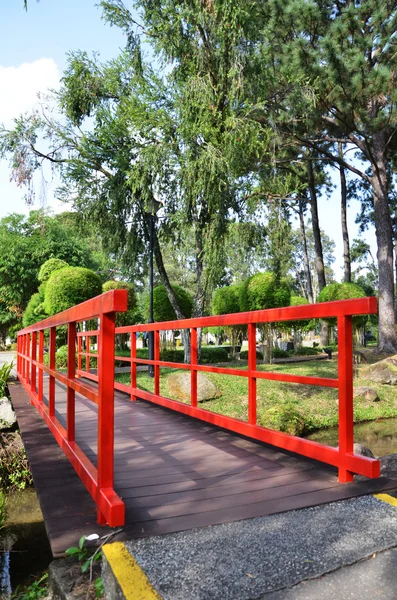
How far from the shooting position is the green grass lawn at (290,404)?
9.03 meters

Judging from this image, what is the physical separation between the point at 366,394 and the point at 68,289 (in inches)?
353

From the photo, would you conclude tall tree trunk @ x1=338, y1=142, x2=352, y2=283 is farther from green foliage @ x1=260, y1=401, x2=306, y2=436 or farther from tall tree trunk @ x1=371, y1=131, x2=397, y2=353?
green foliage @ x1=260, y1=401, x2=306, y2=436

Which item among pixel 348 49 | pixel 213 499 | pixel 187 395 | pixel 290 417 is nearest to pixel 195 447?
pixel 213 499

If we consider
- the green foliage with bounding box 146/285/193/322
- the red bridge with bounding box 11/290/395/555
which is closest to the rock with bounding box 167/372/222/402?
the red bridge with bounding box 11/290/395/555

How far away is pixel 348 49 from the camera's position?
13.2m

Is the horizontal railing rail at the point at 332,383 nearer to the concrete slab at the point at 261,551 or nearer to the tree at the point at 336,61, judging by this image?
the concrete slab at the point at 261,551

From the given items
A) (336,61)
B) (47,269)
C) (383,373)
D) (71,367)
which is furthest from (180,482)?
(47,269)

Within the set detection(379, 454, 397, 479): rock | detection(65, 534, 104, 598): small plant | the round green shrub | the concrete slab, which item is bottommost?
detection(65, 534, 104, 598): small plant

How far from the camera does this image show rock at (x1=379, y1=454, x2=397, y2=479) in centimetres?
313

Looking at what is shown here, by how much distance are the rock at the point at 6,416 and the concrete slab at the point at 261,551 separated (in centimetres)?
522

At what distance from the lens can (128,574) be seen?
6.26 feet

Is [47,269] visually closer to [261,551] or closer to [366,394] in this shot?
[366,394]

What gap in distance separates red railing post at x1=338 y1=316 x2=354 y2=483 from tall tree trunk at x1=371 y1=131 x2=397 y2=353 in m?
15.9

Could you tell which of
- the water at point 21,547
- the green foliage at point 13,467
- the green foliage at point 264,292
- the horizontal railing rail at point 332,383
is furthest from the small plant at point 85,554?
the green foliage at point 264,292
